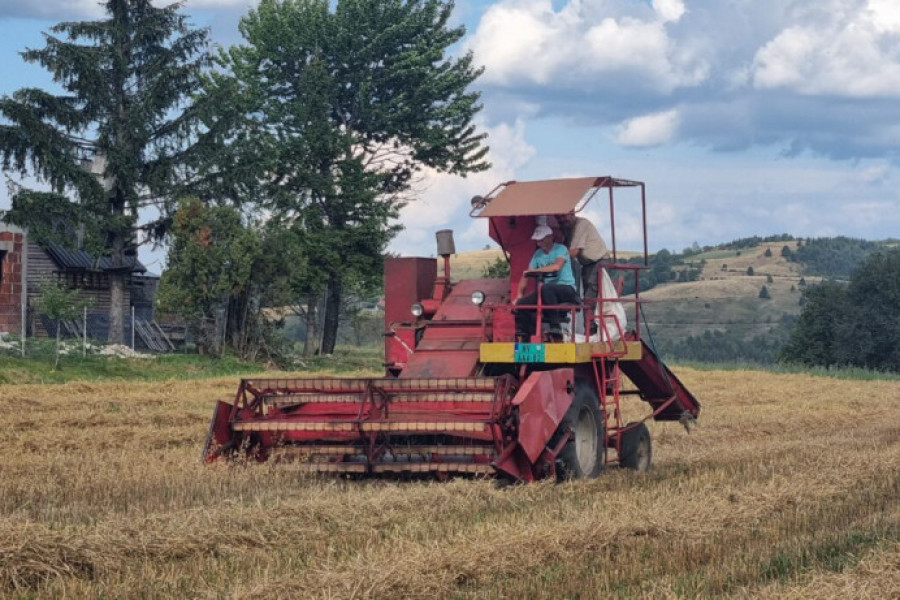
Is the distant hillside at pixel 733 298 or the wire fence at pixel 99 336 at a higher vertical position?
the distant hillside at pixel 733 298

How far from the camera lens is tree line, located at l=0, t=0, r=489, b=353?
35.0m

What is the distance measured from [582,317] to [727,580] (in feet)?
17.3

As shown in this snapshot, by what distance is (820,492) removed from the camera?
A: 35.2ft

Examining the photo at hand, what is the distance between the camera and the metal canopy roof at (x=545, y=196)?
12398 millimetres

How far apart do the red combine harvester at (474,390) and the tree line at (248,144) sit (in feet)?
71.2

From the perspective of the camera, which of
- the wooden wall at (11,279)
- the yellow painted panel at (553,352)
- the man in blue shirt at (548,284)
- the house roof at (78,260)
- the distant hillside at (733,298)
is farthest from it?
the distant hillside at (733,298)

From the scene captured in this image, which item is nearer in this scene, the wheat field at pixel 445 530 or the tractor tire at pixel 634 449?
the wheat field at pixel 445 530

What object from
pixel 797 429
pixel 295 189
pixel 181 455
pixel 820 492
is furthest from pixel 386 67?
pixel 820 492

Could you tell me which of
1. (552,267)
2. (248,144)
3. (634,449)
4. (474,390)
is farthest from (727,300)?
(474,390)

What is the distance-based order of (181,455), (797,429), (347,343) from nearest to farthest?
(181,455), (797,429), (347,343)

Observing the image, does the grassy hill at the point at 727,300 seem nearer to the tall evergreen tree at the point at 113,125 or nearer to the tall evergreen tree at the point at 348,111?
the tall evergreen tree at the point at 348,111

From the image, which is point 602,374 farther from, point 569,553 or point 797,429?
point 797,429

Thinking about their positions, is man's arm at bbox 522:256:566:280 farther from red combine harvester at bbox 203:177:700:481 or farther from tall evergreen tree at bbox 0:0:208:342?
tall evergreen tree at bbox 0:0:208:342

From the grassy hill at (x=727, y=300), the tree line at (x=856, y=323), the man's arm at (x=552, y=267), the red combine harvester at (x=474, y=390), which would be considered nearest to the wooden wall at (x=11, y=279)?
the red combine harvester at (x=474, y=390)
